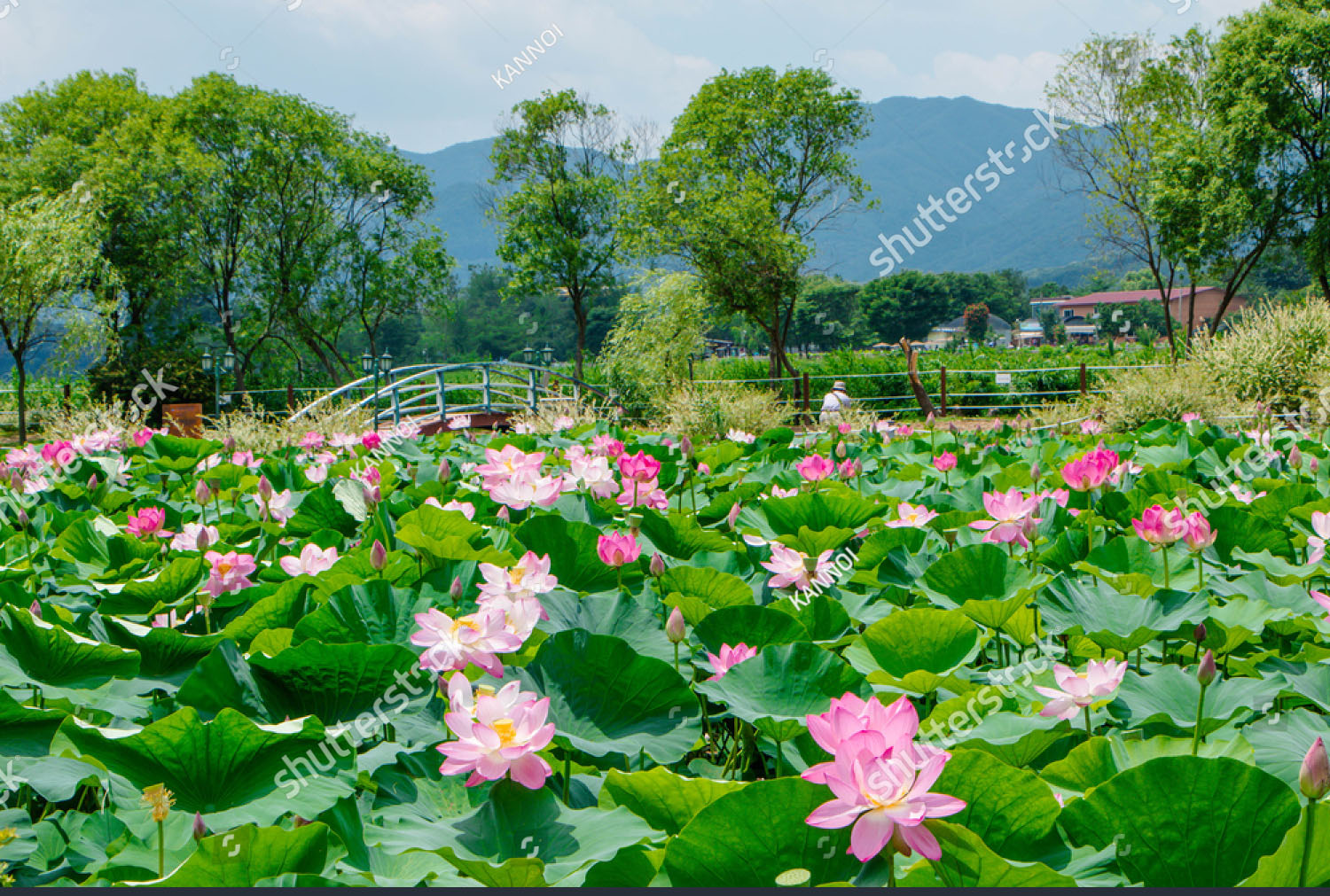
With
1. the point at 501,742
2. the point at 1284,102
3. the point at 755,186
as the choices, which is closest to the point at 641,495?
the point at 501,742

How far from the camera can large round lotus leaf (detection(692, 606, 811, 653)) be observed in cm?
108

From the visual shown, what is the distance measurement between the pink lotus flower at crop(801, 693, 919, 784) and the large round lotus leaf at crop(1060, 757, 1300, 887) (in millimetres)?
169

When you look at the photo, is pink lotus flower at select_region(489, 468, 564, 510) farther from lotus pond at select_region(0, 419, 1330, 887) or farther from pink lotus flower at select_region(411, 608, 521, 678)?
pink lotus flower at select_region(411, 608, 521, 678)

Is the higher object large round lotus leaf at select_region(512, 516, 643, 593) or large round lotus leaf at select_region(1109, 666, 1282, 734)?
large round lotus leaf at select_region(512, 516, 643, 593)

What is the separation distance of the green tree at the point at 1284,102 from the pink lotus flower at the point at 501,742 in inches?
886

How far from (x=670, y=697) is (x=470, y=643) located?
0.73 ft

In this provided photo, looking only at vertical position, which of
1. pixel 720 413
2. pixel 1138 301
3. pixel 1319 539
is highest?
pixel 1138 301

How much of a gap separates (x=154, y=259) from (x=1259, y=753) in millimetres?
26398

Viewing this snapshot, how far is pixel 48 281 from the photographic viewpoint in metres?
16.2

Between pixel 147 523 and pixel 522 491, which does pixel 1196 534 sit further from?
pixel 147 523

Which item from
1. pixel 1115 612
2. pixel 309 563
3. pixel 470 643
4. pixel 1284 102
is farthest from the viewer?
pixel 1284 102

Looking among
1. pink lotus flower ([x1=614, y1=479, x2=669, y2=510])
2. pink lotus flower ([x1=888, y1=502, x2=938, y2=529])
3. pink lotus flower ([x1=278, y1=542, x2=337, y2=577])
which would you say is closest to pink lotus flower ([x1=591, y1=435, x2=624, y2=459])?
pink lotus flower ([x1=614, y1=479, x2=669, y2=510])

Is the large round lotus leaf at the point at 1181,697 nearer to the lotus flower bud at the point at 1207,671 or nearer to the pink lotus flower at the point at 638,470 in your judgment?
the lotus flower bud at the point at 1207,671

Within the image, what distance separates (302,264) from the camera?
85.1 feet
